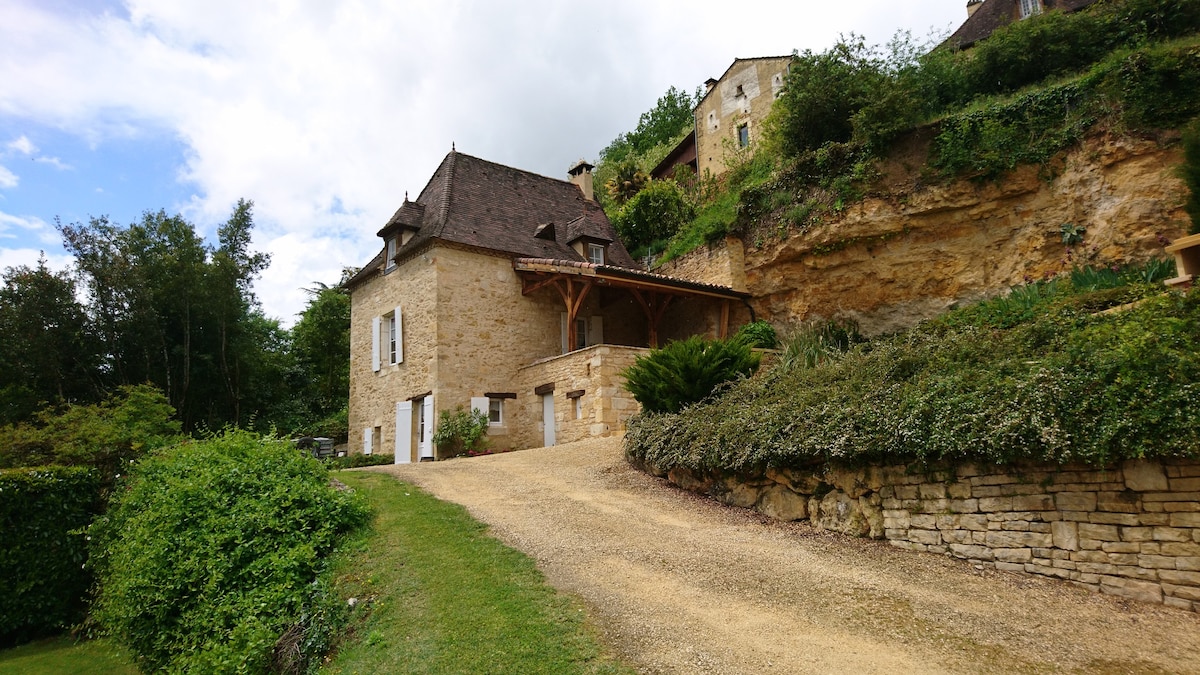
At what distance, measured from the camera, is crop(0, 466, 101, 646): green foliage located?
7949 millimetres

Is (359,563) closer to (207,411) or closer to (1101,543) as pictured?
(1101,543)

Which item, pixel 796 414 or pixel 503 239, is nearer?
pixel 796 414

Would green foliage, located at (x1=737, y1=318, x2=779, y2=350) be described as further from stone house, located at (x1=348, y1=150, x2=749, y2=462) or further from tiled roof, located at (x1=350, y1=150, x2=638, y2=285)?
tiled roof, located at (x1=350, y1=150, x2=638, y2=285)

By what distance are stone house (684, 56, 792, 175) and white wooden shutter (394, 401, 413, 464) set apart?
16.4 meters

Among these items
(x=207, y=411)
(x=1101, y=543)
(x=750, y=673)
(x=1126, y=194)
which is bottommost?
(x=750, y=673)

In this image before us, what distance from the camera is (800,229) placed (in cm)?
1466

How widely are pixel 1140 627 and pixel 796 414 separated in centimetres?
325

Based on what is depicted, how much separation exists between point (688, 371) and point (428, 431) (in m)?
7.72

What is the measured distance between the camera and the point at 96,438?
9.16 meters

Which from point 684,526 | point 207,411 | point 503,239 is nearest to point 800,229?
point 503,239

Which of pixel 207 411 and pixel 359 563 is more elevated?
pixel 207 411

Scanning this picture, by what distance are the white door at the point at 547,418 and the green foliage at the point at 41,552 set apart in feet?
28.1

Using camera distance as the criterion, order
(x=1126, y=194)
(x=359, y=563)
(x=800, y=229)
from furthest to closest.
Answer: (x=800, y=229), (x=1126, y=194), (x=359, y=563)

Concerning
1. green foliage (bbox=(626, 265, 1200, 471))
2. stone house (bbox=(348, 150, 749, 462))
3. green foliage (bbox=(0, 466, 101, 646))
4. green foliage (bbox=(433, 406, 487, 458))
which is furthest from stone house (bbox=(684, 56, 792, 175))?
green foliage (bbox=(0, 466, 101, 646))
